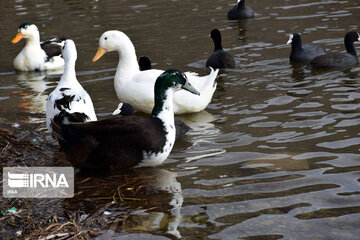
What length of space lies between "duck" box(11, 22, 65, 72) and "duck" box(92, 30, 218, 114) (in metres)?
3.51

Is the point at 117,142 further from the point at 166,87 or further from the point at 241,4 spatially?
the point at 241,4

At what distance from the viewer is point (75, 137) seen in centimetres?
620

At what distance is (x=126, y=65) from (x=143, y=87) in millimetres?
599

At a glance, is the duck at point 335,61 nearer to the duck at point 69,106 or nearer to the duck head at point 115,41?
the duck head at point 115,41

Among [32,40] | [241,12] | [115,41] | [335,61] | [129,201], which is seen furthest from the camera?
[241,12]

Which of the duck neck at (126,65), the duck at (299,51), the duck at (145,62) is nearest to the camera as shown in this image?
the duck neck at (126,65)

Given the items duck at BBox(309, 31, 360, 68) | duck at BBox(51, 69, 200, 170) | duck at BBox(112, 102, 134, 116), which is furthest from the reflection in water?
duck at BBox(309, 31, 360, 68)

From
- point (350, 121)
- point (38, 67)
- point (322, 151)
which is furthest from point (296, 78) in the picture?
point (38, 67)

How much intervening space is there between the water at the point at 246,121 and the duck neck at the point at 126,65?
2.20ft

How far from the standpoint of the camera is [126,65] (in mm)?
8828

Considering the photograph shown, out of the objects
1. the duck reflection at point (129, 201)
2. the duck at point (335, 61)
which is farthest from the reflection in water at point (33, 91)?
the duck at point (335, 61)

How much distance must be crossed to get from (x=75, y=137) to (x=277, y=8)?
11148 millimetres

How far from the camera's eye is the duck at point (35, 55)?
483 inches

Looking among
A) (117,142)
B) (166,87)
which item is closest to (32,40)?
(166,87)
